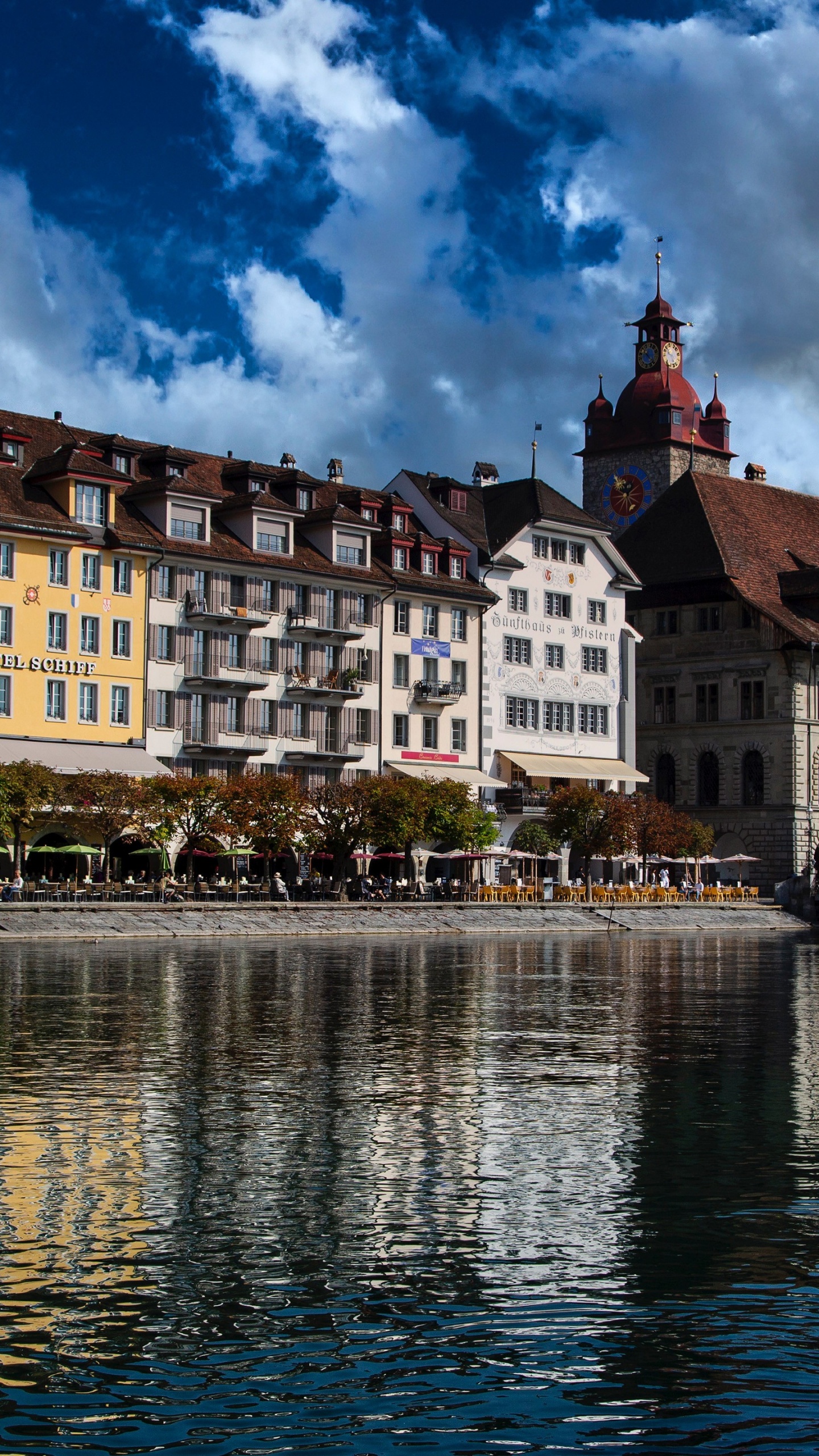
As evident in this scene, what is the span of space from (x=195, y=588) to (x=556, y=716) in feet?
77.0

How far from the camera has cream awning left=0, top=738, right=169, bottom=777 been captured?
65.2 m

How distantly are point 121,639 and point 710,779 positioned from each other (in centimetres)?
4157

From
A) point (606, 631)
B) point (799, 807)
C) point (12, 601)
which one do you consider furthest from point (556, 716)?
point (12, 601)

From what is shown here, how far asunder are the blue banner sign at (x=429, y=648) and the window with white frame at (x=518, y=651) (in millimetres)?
3989

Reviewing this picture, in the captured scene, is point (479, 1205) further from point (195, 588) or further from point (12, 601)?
point (195, 588)

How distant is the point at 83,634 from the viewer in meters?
69.1

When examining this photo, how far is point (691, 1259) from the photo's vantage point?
46.7ft

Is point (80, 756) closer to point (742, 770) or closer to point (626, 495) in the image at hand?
point (742, 770)

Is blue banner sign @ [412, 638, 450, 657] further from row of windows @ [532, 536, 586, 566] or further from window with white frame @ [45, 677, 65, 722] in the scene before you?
window with white frame @ [45, 677, 65, 722]

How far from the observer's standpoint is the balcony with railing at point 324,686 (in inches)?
2997

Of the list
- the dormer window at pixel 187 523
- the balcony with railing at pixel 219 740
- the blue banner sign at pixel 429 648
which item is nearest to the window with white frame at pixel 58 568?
the dormer window at pixel 187 523

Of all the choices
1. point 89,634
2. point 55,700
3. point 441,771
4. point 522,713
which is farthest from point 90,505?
point 522,713

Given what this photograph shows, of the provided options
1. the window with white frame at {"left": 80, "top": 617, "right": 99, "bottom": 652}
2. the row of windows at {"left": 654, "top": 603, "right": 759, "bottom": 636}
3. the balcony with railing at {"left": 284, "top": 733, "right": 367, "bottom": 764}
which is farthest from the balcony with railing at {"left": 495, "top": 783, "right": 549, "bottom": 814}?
the window with white frame at {"left": 80, "top": 617, "right": 99, "bottom": 652}

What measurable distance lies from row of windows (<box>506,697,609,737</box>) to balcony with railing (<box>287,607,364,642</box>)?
10473 millimetres
